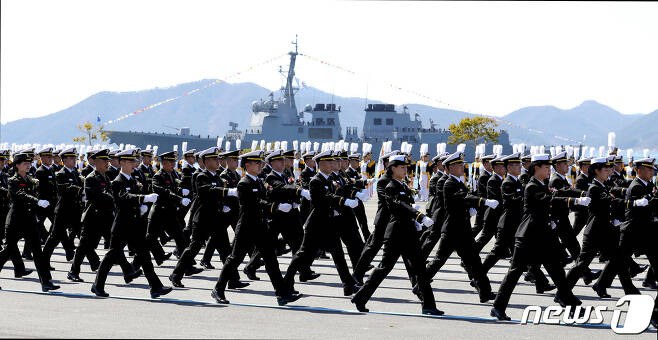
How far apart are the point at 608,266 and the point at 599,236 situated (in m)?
0.41

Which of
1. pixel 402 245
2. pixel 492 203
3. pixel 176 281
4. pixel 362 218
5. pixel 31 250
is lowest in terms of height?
pixel 176 281

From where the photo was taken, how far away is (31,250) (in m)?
9.90

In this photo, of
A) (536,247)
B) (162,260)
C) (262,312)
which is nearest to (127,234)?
(262,312)

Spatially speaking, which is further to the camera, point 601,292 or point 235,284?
point 235,284

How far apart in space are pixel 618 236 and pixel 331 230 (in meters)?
3.34

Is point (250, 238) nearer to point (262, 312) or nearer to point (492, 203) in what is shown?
point (262, 312)

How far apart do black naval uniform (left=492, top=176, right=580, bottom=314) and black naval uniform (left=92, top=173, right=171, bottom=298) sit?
3.84 m

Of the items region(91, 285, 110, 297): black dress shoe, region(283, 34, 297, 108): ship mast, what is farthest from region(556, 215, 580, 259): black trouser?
region(283, 34, 297, 108): ship mast

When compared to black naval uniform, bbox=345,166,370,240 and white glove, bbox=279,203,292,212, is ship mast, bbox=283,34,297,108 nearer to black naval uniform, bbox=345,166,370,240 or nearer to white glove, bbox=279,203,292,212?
black naval uniform, bbox=345,166,370,240

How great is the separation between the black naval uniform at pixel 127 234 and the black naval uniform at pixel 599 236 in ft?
15.3

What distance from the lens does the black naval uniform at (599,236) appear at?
9039mm

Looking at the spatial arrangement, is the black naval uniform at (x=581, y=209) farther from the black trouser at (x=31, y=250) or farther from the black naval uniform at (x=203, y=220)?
the black trouser at (x=31, y=250)

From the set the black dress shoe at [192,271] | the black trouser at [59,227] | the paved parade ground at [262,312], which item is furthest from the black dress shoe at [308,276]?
the black trouser at [59,227]

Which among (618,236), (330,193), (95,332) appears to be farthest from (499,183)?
(95,332)
